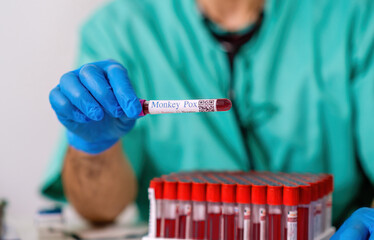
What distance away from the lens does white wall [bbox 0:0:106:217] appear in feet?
6.21

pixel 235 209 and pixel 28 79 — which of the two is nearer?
pixel 235 209

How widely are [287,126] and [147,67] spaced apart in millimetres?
494

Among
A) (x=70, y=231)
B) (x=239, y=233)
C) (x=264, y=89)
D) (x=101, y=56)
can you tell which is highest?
(x=101, y=56)

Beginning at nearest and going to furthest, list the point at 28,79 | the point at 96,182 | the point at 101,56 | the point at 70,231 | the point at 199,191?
the point at 199,191 < the point at 70,231 < the point at 96,182 < the point at 101,56 < the point at 28,79

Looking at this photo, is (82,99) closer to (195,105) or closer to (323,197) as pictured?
(195,105)

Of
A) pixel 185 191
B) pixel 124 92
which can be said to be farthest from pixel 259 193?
pixel 124 92

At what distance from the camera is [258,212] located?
0.69 m

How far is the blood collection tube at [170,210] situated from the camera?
71cm

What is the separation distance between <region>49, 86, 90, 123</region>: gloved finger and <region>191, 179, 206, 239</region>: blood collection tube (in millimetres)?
260

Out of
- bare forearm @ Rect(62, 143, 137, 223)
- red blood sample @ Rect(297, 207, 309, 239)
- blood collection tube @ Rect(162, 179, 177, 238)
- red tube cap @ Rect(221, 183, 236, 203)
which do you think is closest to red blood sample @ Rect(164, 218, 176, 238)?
blood collection tube @ Rect(162, 179, 177, 238)

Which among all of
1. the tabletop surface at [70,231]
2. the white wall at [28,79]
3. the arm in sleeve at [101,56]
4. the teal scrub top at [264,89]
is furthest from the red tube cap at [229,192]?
the white wall at [28,79]

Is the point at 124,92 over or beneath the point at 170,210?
over

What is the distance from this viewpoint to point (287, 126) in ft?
4.10

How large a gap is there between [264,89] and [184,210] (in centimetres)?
66
